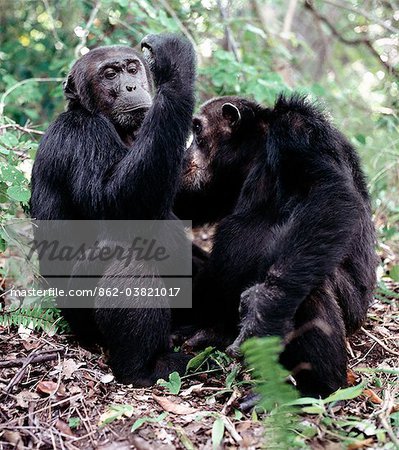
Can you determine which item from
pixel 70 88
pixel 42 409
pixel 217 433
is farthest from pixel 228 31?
pixel 217 433

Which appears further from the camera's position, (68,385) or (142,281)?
(142,281)

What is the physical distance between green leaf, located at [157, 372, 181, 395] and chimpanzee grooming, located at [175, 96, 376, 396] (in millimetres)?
633

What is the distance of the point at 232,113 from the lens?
16.1 ft

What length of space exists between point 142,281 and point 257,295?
3.28ft

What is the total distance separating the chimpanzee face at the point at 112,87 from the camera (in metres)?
4.79

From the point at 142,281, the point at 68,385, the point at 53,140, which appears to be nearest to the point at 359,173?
the point at 142,281

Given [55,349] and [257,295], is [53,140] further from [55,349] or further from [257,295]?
[257,295]

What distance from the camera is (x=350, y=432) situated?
11.1 feet

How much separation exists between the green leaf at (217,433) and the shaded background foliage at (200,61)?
211 centimetres

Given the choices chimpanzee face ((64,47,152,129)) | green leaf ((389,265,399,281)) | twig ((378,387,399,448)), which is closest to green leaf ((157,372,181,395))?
twig ((378,387,399,448))

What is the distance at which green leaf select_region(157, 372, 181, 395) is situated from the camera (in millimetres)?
4215

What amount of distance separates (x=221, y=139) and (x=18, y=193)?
165 centimetres

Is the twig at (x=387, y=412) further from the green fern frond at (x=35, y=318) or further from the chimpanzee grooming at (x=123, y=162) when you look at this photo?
the green fern frond at (x=35, y=318)

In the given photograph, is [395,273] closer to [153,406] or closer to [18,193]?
[153,406]
